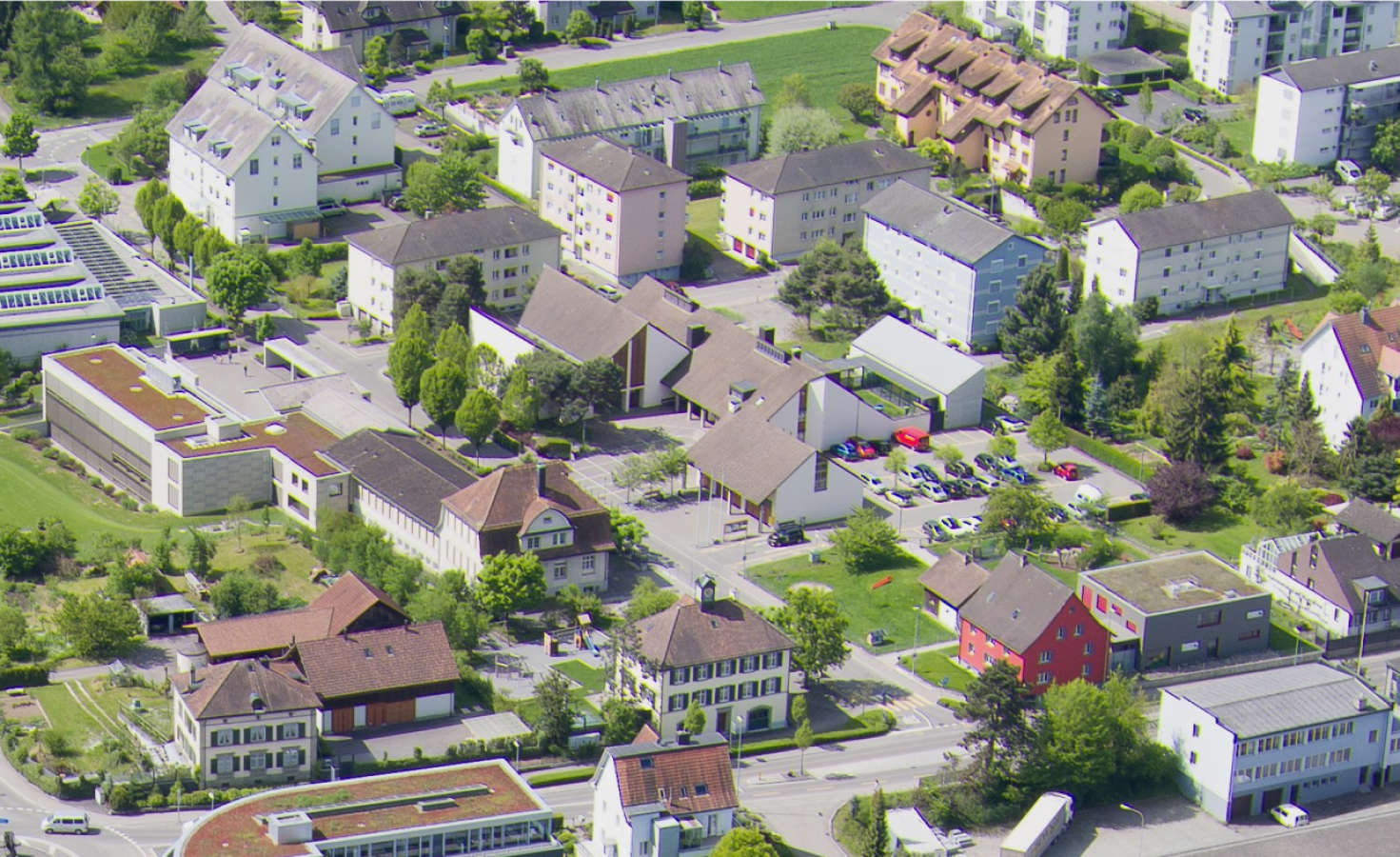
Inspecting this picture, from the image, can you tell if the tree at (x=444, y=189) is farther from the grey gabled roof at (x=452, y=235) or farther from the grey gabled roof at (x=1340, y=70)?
the grey gabled roof at (x=1340, y=70)

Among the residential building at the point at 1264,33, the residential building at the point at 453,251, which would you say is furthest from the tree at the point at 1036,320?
the residential building at the point at 1264,33

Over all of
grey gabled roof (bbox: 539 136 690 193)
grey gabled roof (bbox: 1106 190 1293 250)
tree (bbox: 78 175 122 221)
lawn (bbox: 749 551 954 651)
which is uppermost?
grey gabled roof (bbox: 539 136 690 193)

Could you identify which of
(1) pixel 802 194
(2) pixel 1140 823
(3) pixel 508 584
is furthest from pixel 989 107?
(2) pixel 1140 823

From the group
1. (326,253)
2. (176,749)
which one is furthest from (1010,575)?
(326,253)

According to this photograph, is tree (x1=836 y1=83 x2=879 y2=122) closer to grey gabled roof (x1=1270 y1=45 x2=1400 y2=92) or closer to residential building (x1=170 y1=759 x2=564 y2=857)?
grey gabled roof (x1=1270 y1=45 x2=1400 y2=92)

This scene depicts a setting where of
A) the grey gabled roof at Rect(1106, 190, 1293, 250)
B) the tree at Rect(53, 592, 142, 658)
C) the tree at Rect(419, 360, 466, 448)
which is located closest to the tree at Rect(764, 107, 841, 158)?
the grey gabled roof at Rect(1106, 190, 1293, 250)

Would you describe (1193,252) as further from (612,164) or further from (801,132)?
(612,164)
